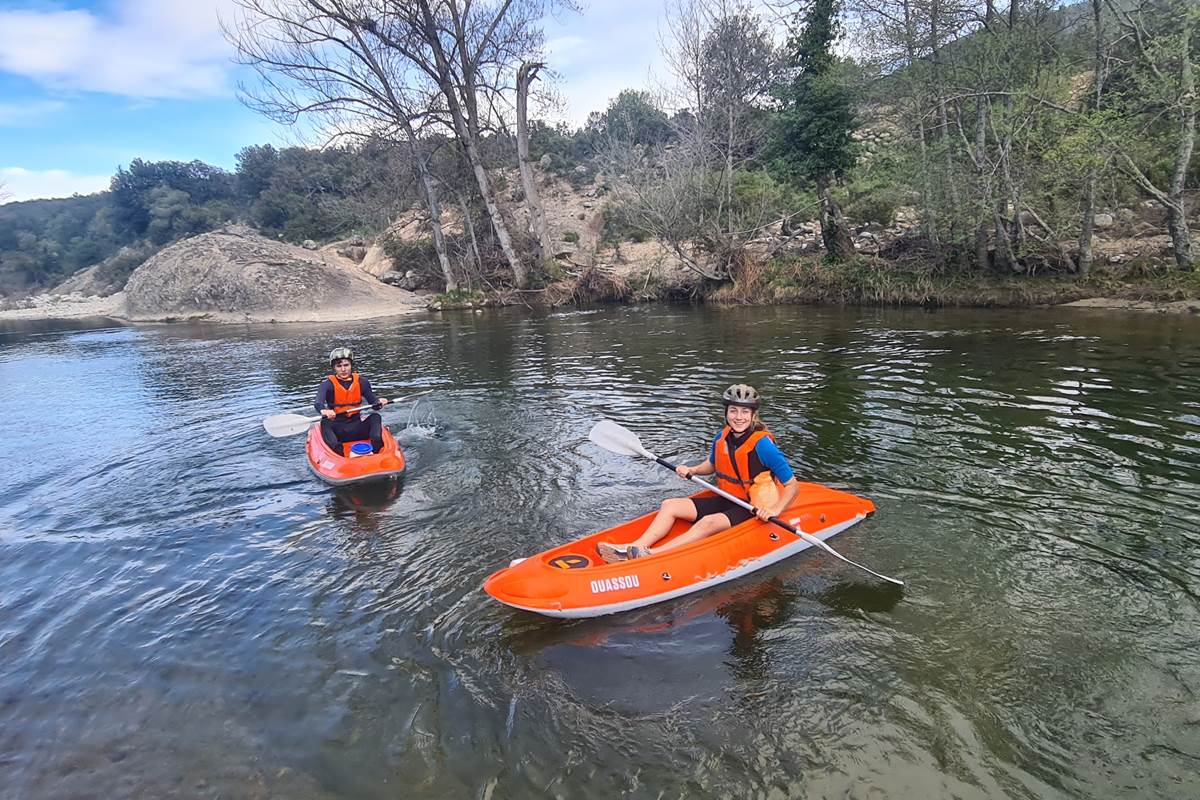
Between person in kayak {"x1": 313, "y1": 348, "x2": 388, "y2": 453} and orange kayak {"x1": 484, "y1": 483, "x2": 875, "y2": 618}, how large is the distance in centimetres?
374

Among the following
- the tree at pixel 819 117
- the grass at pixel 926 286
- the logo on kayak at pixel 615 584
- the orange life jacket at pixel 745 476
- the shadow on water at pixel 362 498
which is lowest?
the shadow on water at pixel 362 498

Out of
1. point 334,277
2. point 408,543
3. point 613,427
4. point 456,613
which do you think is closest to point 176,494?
point 408,543

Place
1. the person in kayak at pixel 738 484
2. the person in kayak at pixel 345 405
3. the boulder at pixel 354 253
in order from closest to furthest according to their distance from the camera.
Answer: the person in kayak at pixel 738 484, the person in kayak at pixel 345 405, the boulder at pixel 354 253

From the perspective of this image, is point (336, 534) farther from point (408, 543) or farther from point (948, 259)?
point (948, 259)

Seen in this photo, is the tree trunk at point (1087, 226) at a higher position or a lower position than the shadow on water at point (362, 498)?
higher

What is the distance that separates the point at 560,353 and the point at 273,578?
9793mm

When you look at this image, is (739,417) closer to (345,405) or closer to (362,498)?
(362,498)

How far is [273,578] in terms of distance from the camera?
5.06 meters

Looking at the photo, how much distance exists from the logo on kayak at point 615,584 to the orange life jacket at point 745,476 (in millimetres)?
1215

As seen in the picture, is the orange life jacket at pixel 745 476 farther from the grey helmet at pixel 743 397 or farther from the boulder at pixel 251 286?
the boulder at pixel 251 286

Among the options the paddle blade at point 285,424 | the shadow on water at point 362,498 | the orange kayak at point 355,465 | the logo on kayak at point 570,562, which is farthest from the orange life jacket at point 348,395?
the logo on kayak at point 570,562

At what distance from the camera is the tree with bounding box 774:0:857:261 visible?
57.3ft

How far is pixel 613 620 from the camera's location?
14.2ft

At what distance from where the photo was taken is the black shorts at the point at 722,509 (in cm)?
502
